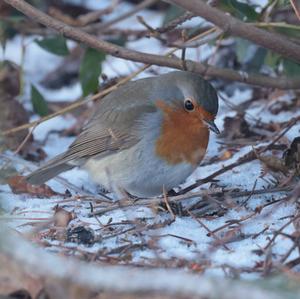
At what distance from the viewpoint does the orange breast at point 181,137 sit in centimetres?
453

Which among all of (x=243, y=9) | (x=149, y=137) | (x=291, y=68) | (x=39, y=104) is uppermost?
(x=243, y=9)

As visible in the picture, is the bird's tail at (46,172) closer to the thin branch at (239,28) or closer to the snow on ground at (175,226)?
the snow on ground at (175,226)

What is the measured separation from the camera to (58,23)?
4402 millimetres

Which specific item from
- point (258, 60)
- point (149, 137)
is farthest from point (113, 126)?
point (258, 60)

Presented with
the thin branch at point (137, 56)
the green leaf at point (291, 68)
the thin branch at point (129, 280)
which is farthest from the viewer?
the green leaf at point (291, 68)

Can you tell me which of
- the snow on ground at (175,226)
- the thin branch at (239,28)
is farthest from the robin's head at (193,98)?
the thin branch at (239,28)


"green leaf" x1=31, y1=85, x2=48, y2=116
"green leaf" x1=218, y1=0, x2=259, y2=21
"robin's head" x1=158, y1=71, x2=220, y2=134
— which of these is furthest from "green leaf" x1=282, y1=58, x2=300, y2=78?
"green leaf" x1=31, y1=85, x2=48, y2=116

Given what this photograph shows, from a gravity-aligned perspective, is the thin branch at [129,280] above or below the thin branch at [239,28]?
below

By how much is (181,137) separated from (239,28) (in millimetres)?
918

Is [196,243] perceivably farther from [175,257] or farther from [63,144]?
[63,144]

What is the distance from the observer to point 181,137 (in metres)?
4.59

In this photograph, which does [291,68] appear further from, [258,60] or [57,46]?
[57,46]

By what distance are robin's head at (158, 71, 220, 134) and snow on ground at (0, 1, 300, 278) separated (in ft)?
1.34

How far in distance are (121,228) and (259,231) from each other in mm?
699
